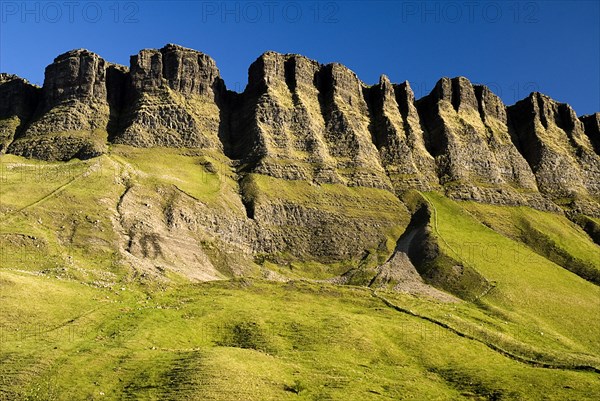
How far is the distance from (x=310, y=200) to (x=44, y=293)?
102420mm

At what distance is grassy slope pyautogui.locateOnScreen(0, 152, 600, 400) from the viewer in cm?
6488

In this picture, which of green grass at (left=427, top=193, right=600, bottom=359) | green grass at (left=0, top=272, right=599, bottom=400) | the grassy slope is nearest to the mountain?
green grass at (left=0, top=272, right=599, bottom=400)

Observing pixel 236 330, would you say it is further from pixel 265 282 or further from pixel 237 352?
pixel 265 282

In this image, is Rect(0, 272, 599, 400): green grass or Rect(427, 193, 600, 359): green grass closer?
Rect(0, 272, 599, 400): green grass

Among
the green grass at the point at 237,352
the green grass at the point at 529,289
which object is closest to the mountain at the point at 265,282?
the green grass at the point at 237,352

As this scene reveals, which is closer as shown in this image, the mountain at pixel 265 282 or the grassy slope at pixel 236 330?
the grassy slope at pixel 236 330

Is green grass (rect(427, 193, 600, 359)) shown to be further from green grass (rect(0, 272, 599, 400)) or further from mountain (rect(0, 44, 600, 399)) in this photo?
green grass (rect(0, 272, 599, 400))

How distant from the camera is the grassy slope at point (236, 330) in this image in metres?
64.9

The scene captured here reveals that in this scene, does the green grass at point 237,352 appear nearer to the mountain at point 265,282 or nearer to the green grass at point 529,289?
the mountain at point 265,282

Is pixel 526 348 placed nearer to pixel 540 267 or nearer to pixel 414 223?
pixel 540 267

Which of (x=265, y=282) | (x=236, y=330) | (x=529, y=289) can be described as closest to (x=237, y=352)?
(x=236, y=330)

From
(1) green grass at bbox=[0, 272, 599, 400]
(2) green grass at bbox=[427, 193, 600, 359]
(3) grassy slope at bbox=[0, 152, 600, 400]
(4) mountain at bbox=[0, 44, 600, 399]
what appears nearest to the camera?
(1) green grass at bbox=[0, 272, 599, 400]

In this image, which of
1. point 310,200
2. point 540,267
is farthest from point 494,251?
point 310,200

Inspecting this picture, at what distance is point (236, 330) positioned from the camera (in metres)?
87.8
